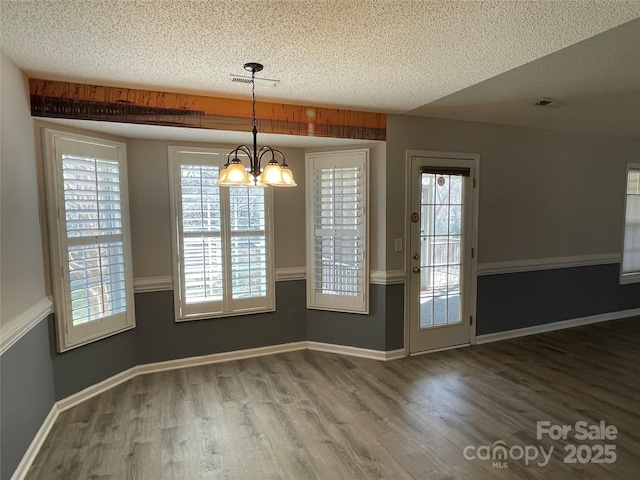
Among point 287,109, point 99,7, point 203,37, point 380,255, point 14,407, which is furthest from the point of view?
point 380,255

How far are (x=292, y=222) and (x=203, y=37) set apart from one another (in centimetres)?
224

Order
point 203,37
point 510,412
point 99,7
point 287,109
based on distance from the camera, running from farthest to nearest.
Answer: point 287,109, point 510,412, point 203,37, point 99,7

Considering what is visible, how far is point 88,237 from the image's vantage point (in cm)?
297

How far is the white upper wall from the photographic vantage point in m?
2.07

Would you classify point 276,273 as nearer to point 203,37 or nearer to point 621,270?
point 203,37

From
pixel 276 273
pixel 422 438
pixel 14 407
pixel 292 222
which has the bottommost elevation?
pixel 422 438

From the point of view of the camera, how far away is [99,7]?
5.36 ft

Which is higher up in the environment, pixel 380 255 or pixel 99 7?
pixel 99 7

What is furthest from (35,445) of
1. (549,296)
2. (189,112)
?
(549,296)

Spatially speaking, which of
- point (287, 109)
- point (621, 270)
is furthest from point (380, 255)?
point (621, 270)

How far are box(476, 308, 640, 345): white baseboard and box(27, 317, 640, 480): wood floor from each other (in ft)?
1.12

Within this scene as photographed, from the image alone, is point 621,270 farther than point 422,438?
Yes

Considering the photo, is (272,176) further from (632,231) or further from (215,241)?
(632,231)

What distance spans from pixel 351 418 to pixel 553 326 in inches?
134
